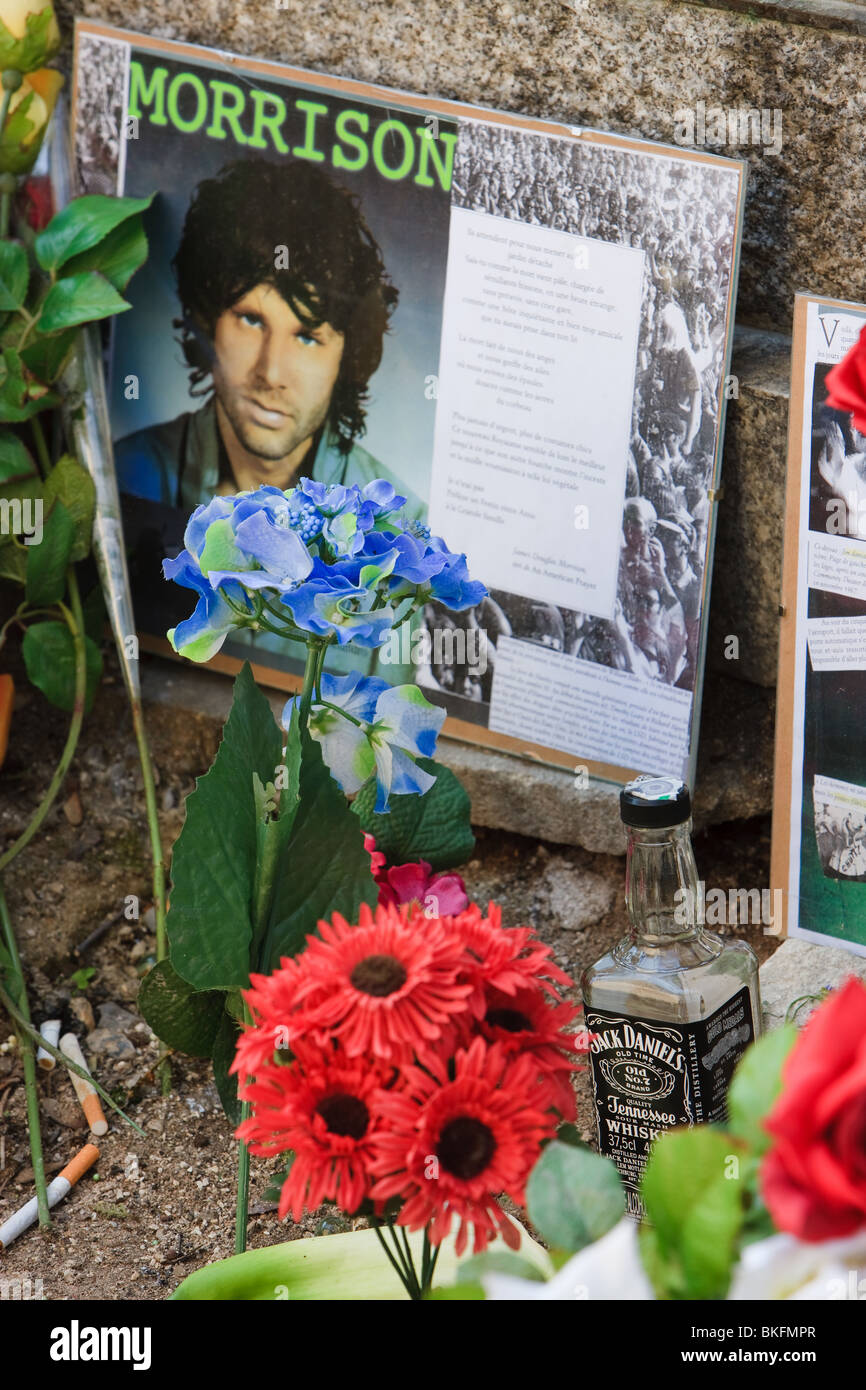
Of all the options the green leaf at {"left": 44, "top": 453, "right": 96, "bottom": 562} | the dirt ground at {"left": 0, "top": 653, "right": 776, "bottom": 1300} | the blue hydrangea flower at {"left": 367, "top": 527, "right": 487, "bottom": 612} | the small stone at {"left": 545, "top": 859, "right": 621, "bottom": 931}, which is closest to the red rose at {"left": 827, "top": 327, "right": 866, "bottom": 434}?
the blue hydrangea flower at {"left": 367, "top": 527, "right": 487, "bottom": 612}

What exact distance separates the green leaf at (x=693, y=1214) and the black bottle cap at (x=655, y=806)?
38cm

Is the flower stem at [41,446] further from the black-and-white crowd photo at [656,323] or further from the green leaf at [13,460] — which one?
the black-and-white crowd photo at [656,323]

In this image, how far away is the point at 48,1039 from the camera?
1384mm

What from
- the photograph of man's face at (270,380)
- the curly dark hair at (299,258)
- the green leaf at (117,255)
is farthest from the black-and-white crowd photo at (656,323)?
the green leaf at (117,255)

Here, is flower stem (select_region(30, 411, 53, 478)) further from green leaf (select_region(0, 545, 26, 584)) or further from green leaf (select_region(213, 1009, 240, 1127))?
green leaf (select_region(213, 1009, 240, 1127))

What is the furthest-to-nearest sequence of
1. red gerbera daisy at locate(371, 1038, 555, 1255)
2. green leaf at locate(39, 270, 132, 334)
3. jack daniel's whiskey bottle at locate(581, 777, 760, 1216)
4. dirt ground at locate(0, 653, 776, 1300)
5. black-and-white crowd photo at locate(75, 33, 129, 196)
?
1. black-and-white crowd photo at locate(75, 33, 129, 196)
2. green leaf at locate(39, 270, 132, 334)
3. dirt ground at locate(0, 653, 776, 1300)
4. jack daniel's whiskey bottle at locate(581, 777, 760, 1216)
5. red gerbera daisy at locate(371, 1038, 555, 1255)

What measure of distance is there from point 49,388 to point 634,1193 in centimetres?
104

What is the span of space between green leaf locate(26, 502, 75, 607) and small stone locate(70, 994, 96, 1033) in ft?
1.44

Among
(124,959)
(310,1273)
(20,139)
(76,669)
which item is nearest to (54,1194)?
(124,959)

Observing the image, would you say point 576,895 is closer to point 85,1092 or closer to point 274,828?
point 85,1092

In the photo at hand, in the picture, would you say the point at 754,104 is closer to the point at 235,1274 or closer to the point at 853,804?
the point at 853,804

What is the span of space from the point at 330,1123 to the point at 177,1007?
1.30ft

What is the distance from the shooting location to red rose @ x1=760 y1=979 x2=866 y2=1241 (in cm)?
36
